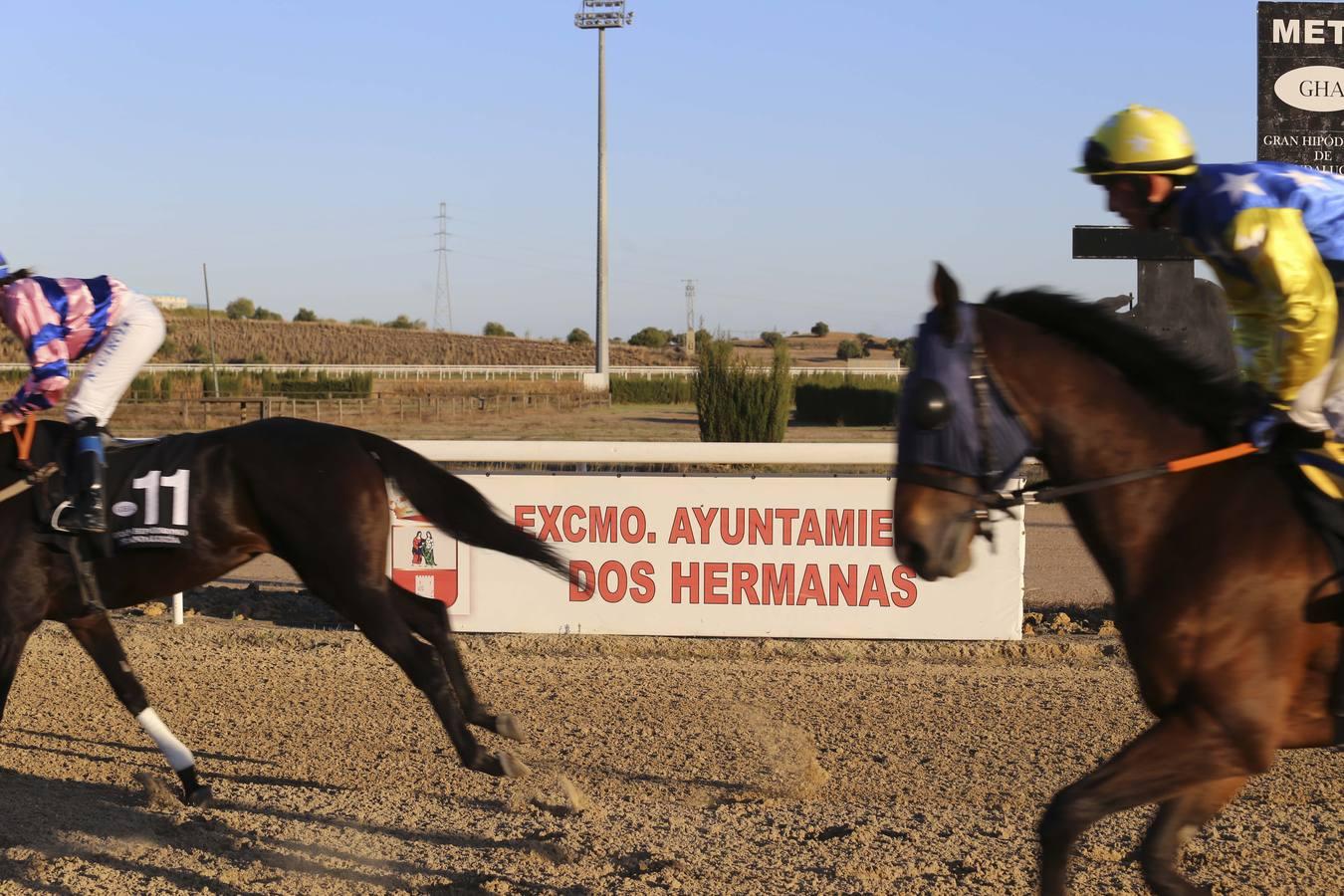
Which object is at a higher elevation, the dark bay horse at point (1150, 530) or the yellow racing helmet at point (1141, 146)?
the yellow racing helmet at point (1141, 146)

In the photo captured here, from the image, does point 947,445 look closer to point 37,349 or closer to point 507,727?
point 507,727

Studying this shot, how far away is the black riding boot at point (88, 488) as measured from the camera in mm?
4516

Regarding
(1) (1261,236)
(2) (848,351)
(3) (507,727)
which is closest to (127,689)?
(3) (507,727)

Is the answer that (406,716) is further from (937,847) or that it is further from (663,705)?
(937,847)

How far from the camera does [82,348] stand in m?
4.78

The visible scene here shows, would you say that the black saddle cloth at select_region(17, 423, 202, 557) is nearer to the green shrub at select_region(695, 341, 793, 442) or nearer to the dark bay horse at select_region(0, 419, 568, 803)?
the dark bay horse at select_region(0, 419, 568, 803)

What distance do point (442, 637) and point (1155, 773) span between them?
8.66 ft

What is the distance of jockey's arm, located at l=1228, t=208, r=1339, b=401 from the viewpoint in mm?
2650

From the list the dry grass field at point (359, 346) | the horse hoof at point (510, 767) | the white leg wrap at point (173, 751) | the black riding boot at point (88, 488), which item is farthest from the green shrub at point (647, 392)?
the horse hoof at point (510, 767)

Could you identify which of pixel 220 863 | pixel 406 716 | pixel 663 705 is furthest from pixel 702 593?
pixel 220 863

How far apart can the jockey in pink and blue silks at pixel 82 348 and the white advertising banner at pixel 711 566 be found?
8.31 feet

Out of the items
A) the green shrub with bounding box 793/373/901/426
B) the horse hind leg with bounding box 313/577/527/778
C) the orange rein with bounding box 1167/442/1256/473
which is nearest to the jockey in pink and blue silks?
the horse hind leg with bounding box 313/577/527/778

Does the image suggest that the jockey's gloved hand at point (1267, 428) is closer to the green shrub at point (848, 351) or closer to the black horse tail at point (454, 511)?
the black horse tail at point (454, 511)

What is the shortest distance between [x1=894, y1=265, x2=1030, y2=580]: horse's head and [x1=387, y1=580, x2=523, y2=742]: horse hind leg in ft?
7.33
